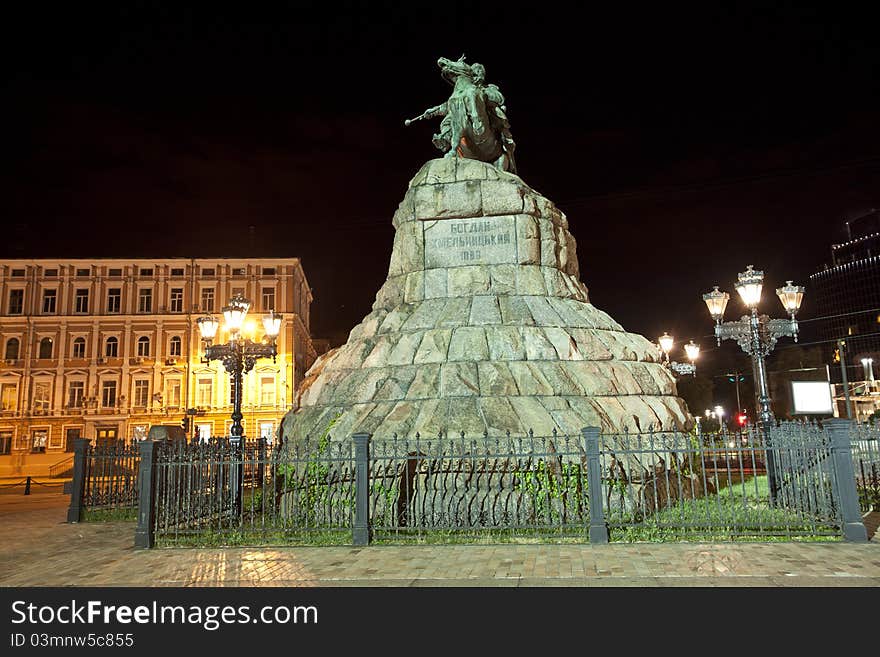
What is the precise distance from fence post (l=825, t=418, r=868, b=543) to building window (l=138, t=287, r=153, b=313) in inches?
2072

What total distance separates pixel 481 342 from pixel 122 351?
46.8 m

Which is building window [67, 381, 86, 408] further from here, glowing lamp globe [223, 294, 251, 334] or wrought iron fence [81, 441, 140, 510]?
glowing lamp globe [223, 294, 251, 334]

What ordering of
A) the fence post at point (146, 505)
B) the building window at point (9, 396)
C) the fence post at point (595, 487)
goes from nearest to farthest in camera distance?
the fence post at point (595, 487) < the fence post at point (146, 505) < the building window at point (9, 396)

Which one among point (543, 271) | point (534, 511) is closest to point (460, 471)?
point (534, 511)

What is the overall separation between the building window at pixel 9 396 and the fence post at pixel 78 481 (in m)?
42.2

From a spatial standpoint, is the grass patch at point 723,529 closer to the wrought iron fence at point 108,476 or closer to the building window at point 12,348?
the wrought iron fence at point 108,476

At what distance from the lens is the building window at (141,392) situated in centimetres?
5219

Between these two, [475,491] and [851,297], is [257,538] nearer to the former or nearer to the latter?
[475,491]

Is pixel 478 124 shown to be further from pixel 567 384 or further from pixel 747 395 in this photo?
pixel 747 395

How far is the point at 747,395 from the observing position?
6869 centimetres

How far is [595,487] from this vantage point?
10492 millimetres

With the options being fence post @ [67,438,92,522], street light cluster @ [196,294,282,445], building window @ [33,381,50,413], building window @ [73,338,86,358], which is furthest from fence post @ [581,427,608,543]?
building window @ [73,338,86,358]

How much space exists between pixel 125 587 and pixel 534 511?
19.8 feet

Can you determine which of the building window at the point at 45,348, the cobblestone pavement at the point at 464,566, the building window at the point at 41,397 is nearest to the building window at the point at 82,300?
the building window at the point at 45,348
